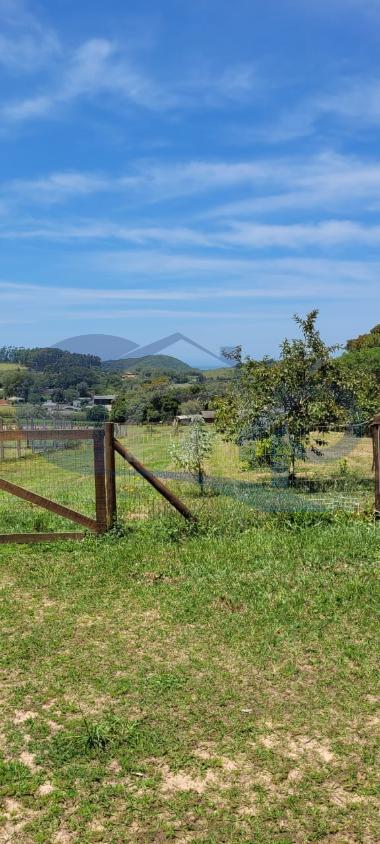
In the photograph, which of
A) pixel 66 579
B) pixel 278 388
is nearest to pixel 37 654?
pixel 66 579

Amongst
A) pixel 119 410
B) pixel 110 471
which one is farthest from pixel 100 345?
pixel 110 471

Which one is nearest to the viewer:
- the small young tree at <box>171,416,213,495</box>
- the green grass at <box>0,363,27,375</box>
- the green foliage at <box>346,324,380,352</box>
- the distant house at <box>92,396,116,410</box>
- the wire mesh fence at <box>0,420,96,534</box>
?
the wire mesh fence at <box>0,420,96,534</box>

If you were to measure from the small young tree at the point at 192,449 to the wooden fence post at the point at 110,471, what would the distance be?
306 centimetres

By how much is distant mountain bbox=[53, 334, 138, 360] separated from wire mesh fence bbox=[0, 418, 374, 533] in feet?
34.6

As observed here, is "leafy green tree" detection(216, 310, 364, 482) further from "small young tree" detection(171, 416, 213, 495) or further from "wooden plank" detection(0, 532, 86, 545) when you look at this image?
"wooden plank" detection(0, 532, 86, 545)

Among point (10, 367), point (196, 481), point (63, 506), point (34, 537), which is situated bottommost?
point (34, 537)

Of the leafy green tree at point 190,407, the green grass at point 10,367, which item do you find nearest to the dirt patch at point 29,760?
the leafy green tree at point 190,407

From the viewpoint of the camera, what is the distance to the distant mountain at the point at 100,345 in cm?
2348

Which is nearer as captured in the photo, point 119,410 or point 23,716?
point 23,716

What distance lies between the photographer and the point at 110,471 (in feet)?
26.6

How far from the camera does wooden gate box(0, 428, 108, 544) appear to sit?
7.86m

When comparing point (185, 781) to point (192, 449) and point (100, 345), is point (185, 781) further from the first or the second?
point (100, 345)

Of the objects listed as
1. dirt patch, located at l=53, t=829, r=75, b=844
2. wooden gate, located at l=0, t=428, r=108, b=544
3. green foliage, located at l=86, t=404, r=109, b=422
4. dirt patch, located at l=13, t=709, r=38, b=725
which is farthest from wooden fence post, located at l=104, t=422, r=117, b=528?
green foliage, located at l=86, t=404, r=109, b=422

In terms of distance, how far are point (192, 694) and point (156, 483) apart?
4021 millimetres
